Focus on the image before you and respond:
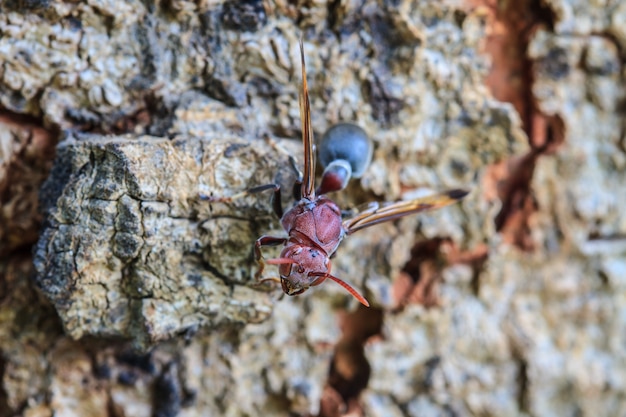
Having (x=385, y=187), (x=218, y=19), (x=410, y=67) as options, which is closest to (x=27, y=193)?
(x=218, y=19)

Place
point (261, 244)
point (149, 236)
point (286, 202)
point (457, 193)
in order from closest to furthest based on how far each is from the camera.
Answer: point (149, 236) < point (261, 244) < point (286, 202) < point (457, 193)

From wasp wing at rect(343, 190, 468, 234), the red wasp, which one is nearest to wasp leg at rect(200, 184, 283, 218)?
the red wasp

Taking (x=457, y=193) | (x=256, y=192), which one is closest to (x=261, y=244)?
(x=256, y=192)

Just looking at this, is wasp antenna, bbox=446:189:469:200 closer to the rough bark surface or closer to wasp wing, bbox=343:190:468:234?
wasp wing, bbox=343:190:468:234

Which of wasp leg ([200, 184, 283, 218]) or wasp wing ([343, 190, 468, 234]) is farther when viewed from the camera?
wasp wing ([343, 190, 468, 234])

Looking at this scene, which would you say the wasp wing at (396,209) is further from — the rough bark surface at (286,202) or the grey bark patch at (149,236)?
the grey bark patch at (149,236)

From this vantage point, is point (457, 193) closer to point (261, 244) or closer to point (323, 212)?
point (323, 212)
